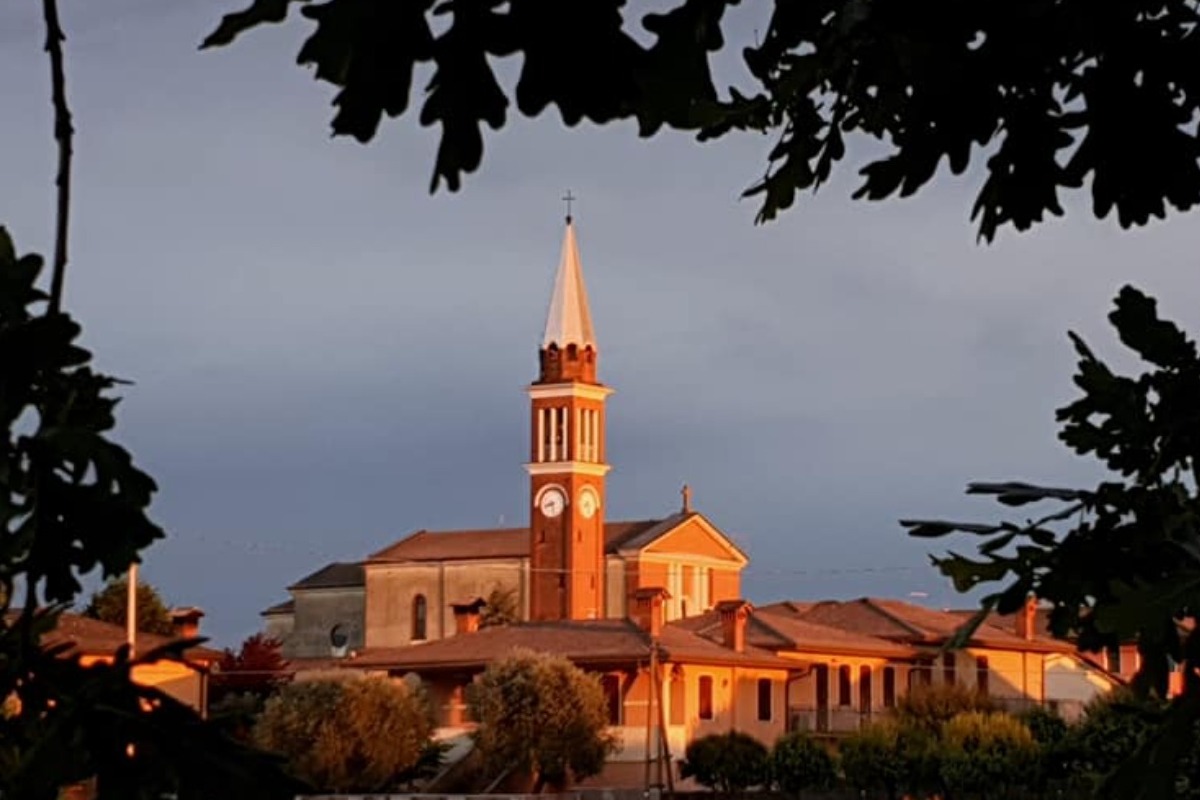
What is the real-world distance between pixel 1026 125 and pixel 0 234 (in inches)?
41.1

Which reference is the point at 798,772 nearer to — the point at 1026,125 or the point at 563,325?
the point at 563,325

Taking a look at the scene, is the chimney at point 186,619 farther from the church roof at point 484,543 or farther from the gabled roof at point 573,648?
the church roof at point 484,543

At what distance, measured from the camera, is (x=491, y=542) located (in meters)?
84.5

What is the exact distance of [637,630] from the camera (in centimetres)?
5650

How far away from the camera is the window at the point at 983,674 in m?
61.8

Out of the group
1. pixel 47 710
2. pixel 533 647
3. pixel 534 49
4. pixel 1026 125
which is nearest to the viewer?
pixel 534 49

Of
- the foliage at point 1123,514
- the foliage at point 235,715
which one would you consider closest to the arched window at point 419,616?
the foliage at point 1123,514

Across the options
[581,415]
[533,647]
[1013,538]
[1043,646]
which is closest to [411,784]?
[533,647]

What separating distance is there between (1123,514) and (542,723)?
4616 centimetres

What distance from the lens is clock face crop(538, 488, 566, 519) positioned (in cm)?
8256

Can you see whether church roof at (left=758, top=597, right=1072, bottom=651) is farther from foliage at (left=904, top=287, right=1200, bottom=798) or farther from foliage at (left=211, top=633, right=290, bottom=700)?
foliage at (left=904, top=287, right=1200, bottom=798)

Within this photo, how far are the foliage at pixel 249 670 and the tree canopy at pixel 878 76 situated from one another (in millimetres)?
46990

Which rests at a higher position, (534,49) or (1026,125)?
(1026,125)

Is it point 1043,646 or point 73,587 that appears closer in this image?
point 73,587
